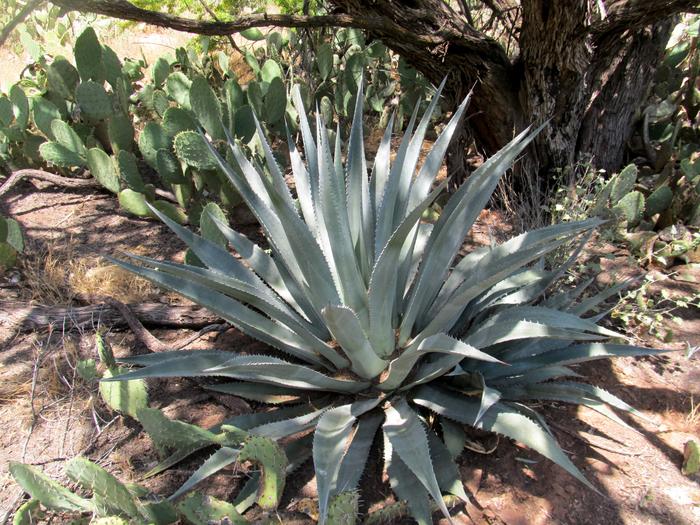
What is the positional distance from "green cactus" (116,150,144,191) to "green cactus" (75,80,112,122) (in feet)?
1.68

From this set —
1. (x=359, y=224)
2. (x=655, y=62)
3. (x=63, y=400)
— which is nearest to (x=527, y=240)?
(x=359, y=224)

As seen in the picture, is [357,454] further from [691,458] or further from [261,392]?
[691,458]

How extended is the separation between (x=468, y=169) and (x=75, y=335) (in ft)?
8.27

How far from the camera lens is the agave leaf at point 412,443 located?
1.48 meters

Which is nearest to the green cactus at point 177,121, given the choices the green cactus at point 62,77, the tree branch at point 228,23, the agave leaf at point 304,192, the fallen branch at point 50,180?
the tree branch at point 228,23

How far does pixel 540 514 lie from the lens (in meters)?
1.76

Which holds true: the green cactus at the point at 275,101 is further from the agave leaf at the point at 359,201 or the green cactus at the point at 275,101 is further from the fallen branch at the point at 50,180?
the agave leaf at the point at 359,201

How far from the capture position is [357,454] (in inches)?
69.4

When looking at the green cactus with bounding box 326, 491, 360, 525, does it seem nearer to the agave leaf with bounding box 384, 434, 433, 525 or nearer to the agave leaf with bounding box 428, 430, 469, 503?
the agave leaf with bounding box 384, 434, 433, 525

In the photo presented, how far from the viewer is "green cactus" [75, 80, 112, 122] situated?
3492 millimetres

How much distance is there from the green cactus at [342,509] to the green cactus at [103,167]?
2.59 m

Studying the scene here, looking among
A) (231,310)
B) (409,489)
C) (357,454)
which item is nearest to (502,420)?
(409,489)

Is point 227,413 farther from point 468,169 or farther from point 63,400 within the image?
point 468,169

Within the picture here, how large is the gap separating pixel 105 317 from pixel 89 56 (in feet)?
6.98
